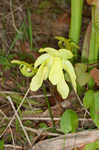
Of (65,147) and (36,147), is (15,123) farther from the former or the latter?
(65,147)

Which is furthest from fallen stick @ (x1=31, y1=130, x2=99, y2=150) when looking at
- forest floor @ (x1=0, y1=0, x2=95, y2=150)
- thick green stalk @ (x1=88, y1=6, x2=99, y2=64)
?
thick green stalk @ (x1=88, y1=6, x2=99, y2=64)

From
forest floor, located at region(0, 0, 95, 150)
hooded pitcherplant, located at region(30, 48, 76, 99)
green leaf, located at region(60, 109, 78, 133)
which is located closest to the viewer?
hooded pitcherplant, located at region(30, 48, 76, 99)

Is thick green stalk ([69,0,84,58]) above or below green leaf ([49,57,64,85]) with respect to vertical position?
above

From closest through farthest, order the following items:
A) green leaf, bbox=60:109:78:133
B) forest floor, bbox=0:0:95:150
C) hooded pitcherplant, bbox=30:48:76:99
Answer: hooded pitcherplant, bbox=30:48:76:99 < green leaf, bbox=60:109:78:133 < forest floor, bbox=0:0:95:150

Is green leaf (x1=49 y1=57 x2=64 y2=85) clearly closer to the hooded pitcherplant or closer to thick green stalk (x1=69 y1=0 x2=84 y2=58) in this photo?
the hooded pitcherplant

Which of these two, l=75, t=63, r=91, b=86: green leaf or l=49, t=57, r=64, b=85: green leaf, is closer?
l=49, t=57, r=64, b=85: green leaf

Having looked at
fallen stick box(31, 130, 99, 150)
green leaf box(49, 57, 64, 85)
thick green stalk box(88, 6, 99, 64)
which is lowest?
fallen stick box(31, 130, 99, 150)

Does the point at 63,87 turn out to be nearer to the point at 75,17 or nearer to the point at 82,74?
the point at 82,74

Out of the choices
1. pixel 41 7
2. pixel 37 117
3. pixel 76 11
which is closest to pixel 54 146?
pixel 37 117
